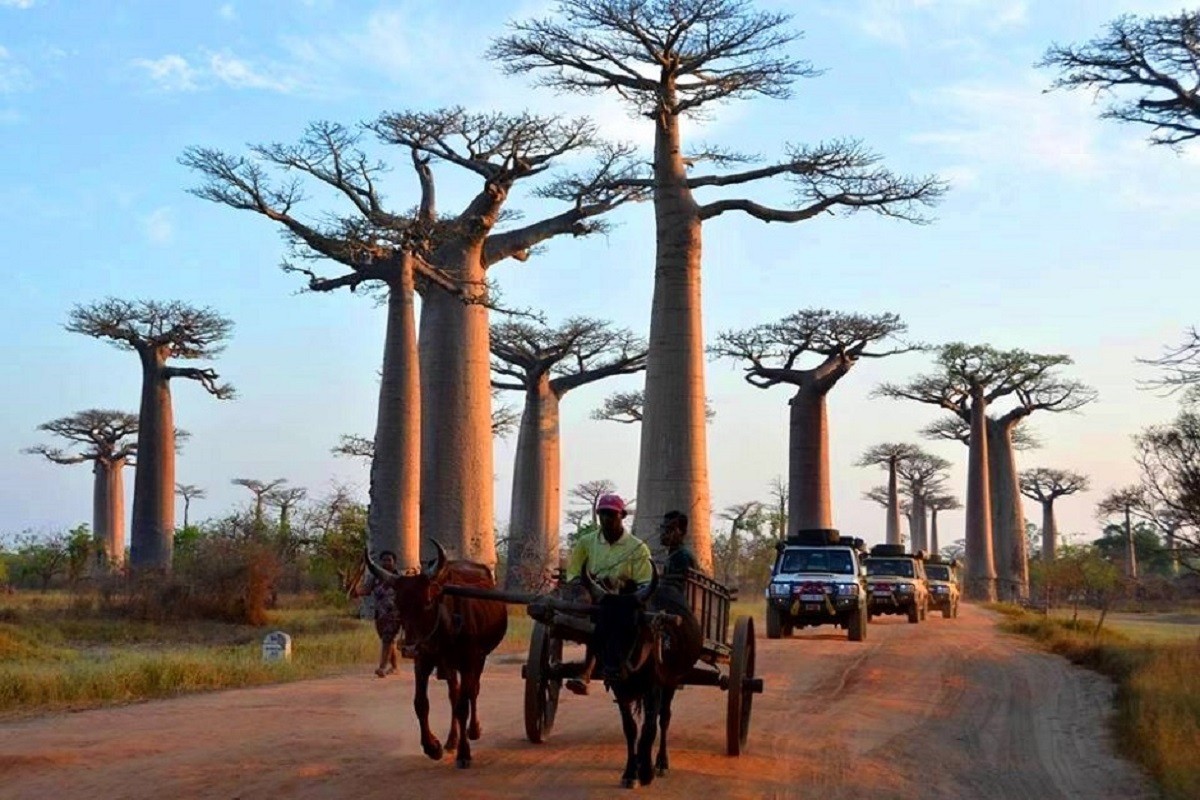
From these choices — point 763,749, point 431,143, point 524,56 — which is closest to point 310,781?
point 763,749

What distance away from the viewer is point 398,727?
26.1ft

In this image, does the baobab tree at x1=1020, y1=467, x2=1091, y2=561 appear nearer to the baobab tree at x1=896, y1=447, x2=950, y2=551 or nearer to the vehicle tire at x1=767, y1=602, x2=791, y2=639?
the baobab tree at x1=896, y1=447, x2=950, y2=551

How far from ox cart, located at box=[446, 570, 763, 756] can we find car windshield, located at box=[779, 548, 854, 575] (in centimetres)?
980

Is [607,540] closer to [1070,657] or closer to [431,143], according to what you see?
[1070,657]

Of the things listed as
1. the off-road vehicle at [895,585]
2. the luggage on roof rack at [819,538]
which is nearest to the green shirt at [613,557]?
the luggage on roof rack at [819,538]

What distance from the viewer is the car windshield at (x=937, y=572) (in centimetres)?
2720

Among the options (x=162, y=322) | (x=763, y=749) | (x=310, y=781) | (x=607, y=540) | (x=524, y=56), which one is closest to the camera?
(x=310, y=781)

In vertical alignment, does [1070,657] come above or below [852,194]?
below

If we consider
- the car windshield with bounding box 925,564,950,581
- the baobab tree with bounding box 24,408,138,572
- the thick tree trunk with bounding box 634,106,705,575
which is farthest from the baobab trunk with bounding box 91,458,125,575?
the thick tree trunk with bounding box 634,106,705,575

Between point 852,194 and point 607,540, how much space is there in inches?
498

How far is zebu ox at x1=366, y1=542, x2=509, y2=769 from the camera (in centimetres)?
614

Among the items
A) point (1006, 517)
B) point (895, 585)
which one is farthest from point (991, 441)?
point (895, 585)

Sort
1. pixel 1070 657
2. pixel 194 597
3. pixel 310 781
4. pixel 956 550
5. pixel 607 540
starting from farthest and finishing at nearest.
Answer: pixel 956 550 < pixel 194 597 < pixel 1070 657 < pixel 607 540 < pixel 310 781

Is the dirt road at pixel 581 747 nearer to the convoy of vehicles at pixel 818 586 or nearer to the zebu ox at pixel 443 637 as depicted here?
the zebu ox at pixel 443 637
